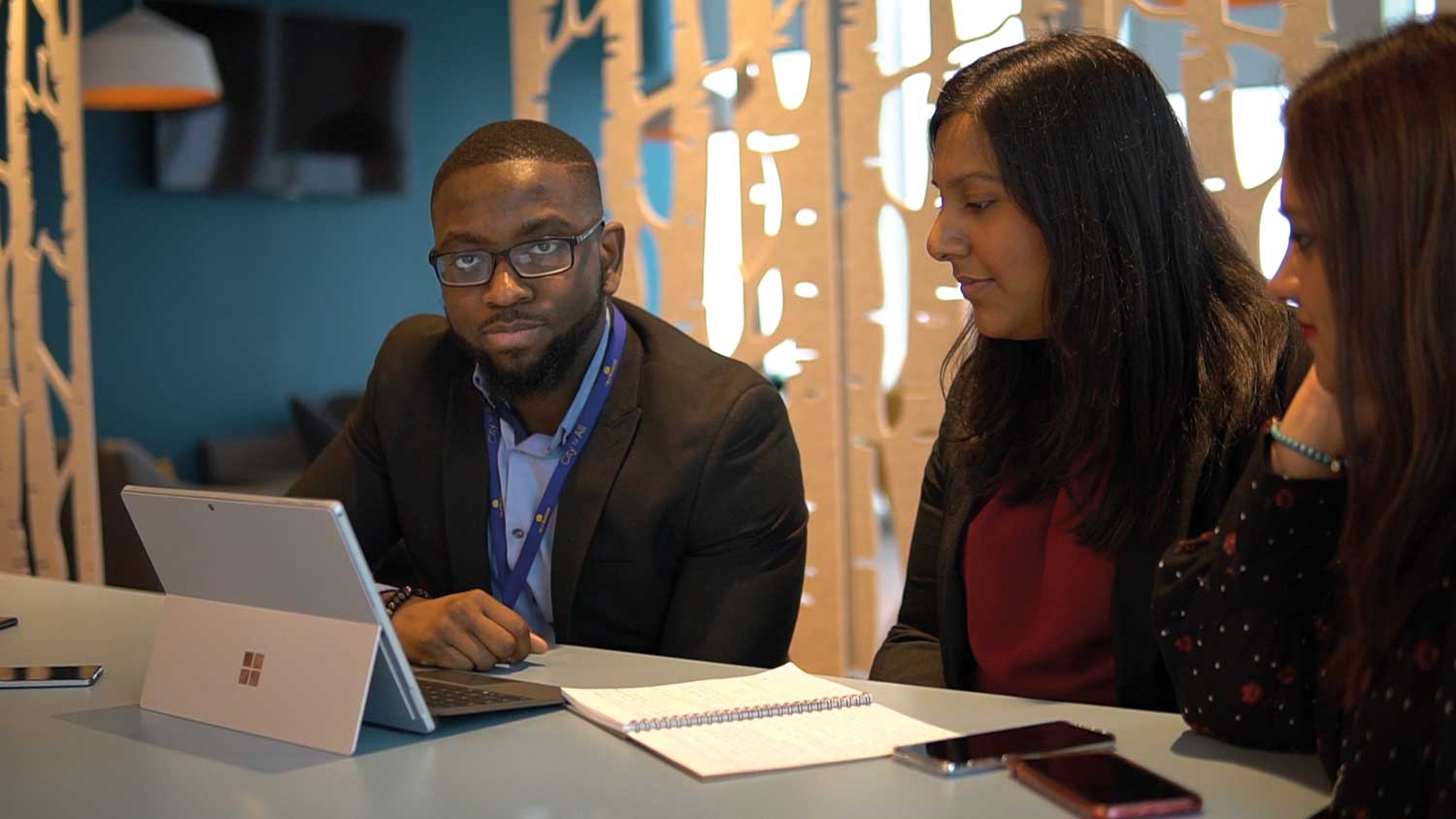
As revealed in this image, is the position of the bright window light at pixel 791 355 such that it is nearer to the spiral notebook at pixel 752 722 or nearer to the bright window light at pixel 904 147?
the bright window light at pixel 904 147

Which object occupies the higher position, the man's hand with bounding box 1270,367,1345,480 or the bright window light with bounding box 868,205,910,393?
the bright window light with bounding box 868,205,910,393

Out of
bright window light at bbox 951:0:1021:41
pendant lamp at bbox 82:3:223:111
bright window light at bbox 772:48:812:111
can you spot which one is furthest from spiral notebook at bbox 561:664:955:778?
pendant lamp at bbox 82:3:223:111

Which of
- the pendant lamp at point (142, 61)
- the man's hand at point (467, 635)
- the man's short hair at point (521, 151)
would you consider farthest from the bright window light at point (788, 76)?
the pendant lamp at point (142, 61)

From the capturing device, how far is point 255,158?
7.74 metres

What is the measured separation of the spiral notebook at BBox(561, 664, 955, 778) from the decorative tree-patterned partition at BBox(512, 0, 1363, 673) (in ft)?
6.01

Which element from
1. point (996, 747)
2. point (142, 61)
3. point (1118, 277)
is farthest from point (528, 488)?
point (142, 61)

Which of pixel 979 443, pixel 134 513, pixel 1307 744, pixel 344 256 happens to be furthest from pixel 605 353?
pixel 344 256

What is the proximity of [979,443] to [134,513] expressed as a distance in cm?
106

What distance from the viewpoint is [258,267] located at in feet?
25.8

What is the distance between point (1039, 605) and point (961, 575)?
12cm

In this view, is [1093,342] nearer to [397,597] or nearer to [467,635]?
[467,635]

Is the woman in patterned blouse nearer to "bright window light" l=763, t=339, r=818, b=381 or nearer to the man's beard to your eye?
the man's beard

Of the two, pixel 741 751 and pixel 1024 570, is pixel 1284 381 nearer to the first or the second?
pixel 1024 570

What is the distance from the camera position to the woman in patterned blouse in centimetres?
125
